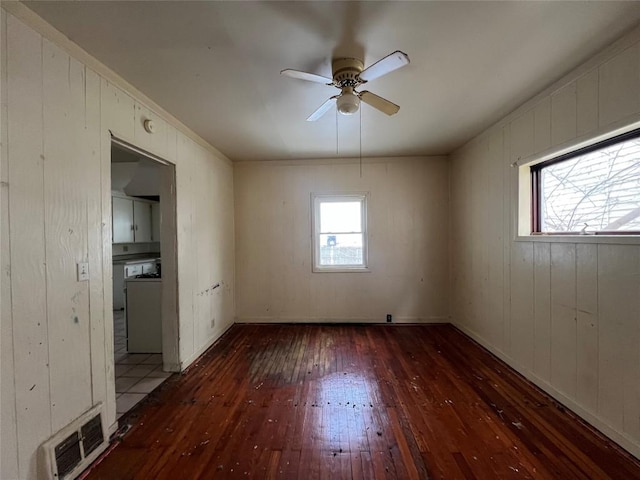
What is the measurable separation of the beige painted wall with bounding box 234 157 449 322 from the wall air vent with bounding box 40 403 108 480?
8.60 feet

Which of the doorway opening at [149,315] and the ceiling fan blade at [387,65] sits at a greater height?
the ceiling fan blade at [387,65]

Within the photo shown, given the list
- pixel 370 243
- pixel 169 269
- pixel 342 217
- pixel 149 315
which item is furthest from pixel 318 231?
pixel 149 315

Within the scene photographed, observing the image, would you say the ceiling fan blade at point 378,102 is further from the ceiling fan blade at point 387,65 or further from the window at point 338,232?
the window at point 338,232

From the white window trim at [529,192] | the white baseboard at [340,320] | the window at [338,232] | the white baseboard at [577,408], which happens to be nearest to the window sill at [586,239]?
the white window trim at [529,192]

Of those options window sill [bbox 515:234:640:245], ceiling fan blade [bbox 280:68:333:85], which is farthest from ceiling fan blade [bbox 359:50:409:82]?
window sill [bbox 515:234:640:245]

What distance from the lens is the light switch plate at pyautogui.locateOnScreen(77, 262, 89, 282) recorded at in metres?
1.69

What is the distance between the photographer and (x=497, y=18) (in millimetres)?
1514

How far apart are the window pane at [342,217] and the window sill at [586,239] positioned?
7.18ft

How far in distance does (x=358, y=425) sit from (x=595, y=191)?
2393 mm

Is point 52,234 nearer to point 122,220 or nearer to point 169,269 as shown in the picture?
point 169,269

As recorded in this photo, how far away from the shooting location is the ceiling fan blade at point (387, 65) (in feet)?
5.00

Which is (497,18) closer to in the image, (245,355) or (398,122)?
(398,122)

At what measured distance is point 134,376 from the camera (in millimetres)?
2699

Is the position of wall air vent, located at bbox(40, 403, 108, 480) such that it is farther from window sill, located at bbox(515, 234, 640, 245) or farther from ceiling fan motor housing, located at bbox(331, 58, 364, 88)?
window sill, located at bbox(515, 234, 640, 245)
